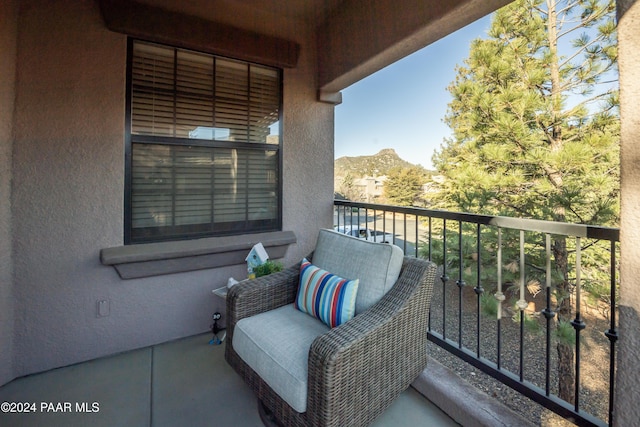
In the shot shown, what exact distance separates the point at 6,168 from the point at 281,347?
2.00 m

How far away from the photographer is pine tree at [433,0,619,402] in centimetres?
371

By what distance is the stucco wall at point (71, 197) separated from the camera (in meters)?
1.85

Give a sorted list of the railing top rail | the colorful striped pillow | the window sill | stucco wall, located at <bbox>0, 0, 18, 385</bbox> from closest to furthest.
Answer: the railing top rail, the colorful striped pillow, stucco wall, located at <bbox>0, 0, 18, 385</bbox>, the window sill

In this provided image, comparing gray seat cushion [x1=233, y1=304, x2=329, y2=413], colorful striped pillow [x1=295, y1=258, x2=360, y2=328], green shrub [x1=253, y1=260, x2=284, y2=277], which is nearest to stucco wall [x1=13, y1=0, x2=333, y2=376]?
green shrub [x1=253, y1=260, x2=284, y2=277]

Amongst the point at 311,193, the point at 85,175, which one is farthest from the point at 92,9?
the point at 311,193

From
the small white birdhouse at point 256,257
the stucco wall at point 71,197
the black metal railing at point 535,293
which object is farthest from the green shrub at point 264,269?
the black metal railing at point 535,293

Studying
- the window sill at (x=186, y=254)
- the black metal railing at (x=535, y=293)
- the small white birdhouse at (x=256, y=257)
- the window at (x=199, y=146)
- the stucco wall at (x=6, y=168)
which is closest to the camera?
the stucco wall at (x=6, y=168)

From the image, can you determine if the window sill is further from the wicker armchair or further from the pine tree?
the pine tree

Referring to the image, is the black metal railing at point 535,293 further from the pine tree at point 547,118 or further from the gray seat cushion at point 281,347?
the gray seat cushion at point 281,347

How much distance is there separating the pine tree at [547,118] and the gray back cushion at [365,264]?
3.36 m

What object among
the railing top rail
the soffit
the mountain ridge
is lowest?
the railing top rail

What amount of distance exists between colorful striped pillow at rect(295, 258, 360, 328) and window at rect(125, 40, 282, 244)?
3.62ft

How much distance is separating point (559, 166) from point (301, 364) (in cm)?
441

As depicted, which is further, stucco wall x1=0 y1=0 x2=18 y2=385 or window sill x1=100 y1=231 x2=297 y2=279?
window sill x1=100 y1=231 x2=297 y2=279
